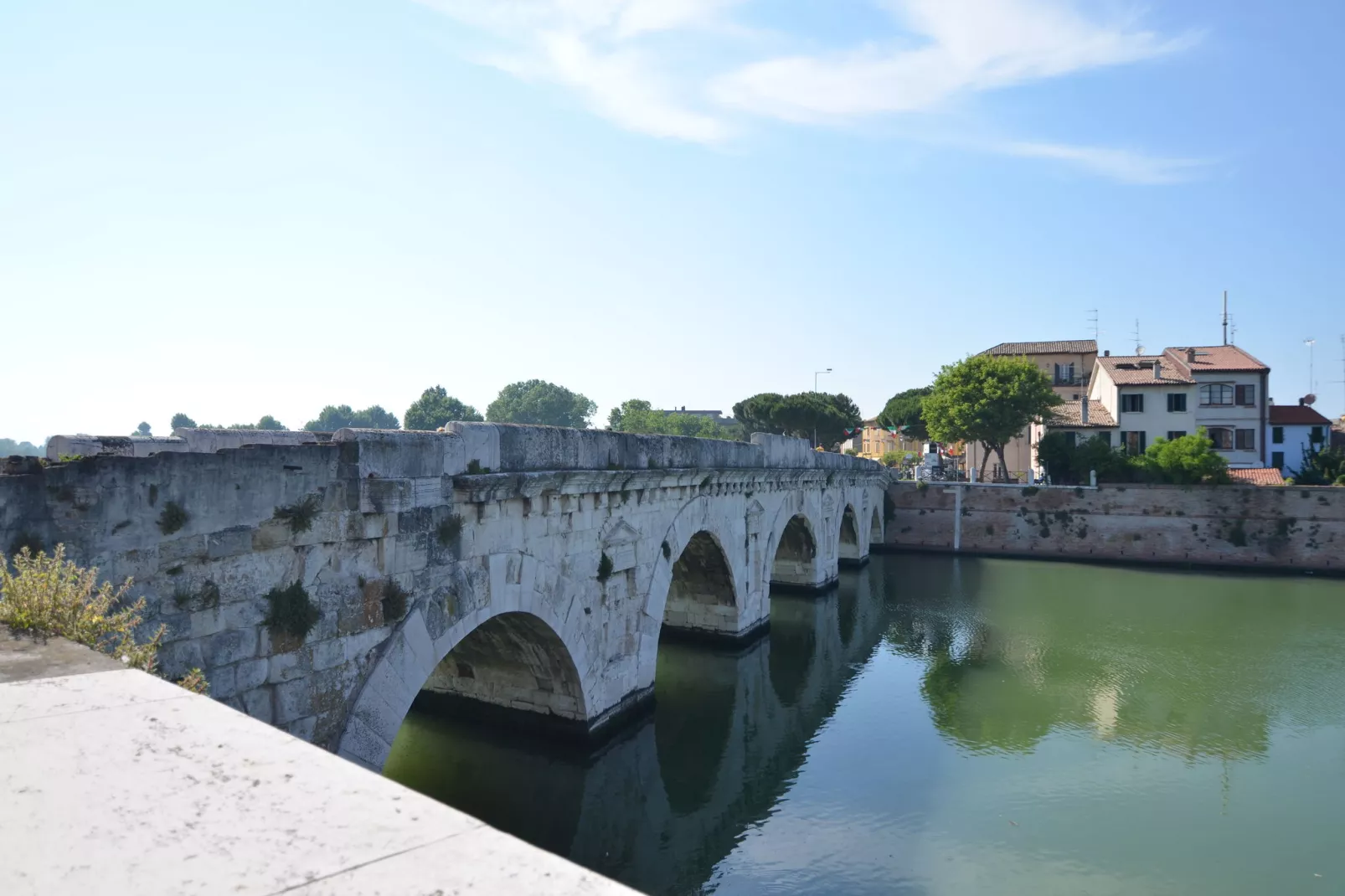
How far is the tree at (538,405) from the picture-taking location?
324 ft

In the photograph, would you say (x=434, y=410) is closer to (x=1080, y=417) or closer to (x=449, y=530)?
(x=1080, y=417)

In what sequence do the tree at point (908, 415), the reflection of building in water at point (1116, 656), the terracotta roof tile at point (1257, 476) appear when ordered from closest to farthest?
the reflection of building in water at point (1116, 656)
the terracotta roof tile at point (1257, 476)
the tree at point (908, 415)

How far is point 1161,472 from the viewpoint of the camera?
36969mm

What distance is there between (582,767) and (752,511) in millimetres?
8773

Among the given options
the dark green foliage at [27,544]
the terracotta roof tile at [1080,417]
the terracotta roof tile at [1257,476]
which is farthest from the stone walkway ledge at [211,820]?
the terracotta roof tile at [1080,417]

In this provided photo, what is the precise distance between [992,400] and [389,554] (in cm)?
3787

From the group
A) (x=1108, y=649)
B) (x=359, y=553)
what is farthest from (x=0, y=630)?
(x=1108, y=649)

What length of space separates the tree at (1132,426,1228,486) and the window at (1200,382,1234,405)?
314 inches

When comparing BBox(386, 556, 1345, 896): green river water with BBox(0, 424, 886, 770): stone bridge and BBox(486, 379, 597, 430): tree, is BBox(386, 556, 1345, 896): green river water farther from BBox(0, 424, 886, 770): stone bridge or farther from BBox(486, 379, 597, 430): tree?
BBox(486, 379, 597, 430): tree

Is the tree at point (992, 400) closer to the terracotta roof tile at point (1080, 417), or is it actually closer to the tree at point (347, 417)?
the terracotta roof tile at point (1080, 417)

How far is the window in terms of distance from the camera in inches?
1751

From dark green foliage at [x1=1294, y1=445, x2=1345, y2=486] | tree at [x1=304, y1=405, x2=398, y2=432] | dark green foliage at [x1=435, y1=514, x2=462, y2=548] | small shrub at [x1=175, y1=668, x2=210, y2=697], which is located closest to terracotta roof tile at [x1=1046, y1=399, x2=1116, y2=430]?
dark green foliage at [x1=1294, y1=445, x2=1345, y2=486]

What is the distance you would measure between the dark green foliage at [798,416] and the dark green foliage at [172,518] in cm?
5671

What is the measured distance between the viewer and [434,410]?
296 feet
